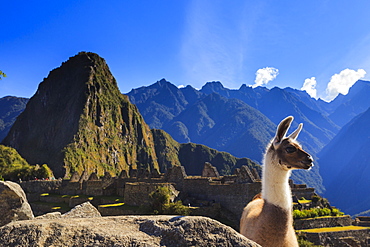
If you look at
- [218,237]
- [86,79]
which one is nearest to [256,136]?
[86,79]

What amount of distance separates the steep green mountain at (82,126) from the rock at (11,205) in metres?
89.7

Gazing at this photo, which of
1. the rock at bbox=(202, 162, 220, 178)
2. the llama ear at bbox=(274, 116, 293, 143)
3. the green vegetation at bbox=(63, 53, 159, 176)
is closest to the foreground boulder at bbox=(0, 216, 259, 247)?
the llama ear at bbox=(274, 116, 293, 143)

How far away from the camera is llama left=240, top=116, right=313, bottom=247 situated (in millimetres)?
3504

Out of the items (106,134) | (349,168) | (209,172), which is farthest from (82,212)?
(349,168)

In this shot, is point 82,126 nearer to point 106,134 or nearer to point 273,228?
point 106,134

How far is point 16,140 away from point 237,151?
116562mm

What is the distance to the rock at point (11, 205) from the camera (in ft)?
18.8

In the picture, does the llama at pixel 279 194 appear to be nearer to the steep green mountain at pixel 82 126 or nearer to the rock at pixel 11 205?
the rock at pixel 11 205

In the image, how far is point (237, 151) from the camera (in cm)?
17550

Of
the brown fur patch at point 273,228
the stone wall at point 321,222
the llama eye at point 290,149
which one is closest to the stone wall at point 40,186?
the stone wall at point 321,222

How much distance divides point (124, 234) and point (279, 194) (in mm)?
2218

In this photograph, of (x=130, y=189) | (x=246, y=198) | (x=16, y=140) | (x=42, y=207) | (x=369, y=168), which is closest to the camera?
(x=246, y=198)

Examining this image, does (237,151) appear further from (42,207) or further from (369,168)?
(42,207)

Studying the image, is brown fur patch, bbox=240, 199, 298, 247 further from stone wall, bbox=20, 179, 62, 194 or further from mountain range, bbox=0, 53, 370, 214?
mountain range, bbox=0, 53, 370, 214
